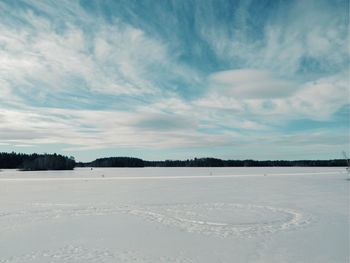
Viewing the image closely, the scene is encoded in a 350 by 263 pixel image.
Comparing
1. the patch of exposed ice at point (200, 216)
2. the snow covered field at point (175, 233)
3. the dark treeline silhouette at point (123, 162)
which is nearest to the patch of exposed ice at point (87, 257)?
the snow covered field at point (175, 233)

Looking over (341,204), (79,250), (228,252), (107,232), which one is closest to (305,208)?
(341,204)

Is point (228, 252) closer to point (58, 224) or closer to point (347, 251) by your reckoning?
point (347, 251)

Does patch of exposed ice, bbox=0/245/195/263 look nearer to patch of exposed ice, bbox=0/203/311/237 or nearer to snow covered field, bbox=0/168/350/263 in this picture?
snow covered field, bbox=0/168/350/263

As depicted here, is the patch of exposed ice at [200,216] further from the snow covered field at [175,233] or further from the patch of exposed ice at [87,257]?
the patch of exposed ice at [87,257]

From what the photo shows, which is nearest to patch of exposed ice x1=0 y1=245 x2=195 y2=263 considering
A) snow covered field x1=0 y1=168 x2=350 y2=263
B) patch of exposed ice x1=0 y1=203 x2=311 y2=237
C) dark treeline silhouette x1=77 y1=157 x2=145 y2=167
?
snow covered field x1=0 y1=168 x2=350 y2=263

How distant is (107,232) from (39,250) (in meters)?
2.16

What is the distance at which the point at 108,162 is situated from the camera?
453 ft

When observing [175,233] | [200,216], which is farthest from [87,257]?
[200,216]

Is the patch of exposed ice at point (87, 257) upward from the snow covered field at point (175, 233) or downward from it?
downward

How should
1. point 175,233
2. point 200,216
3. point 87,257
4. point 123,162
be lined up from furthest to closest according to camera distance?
point 123,162 < point 200,216 < point 175,233 < point 87,257

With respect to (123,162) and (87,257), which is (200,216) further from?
(123,162)

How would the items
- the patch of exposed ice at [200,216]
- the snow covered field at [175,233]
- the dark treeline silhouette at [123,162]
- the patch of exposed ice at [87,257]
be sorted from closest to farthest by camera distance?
1. the patch of exposed ice at [87,257]
2. the snow covered field at [175,233]
3. the patch of exposed ice at [200,216]
4. the dark treeline silhouette at [123,162]

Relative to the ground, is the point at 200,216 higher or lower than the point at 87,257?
higher

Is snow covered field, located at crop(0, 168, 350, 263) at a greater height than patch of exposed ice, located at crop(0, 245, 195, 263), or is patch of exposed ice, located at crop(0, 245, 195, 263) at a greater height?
snow covered field, located at crop(0, 168, 350, 263)
